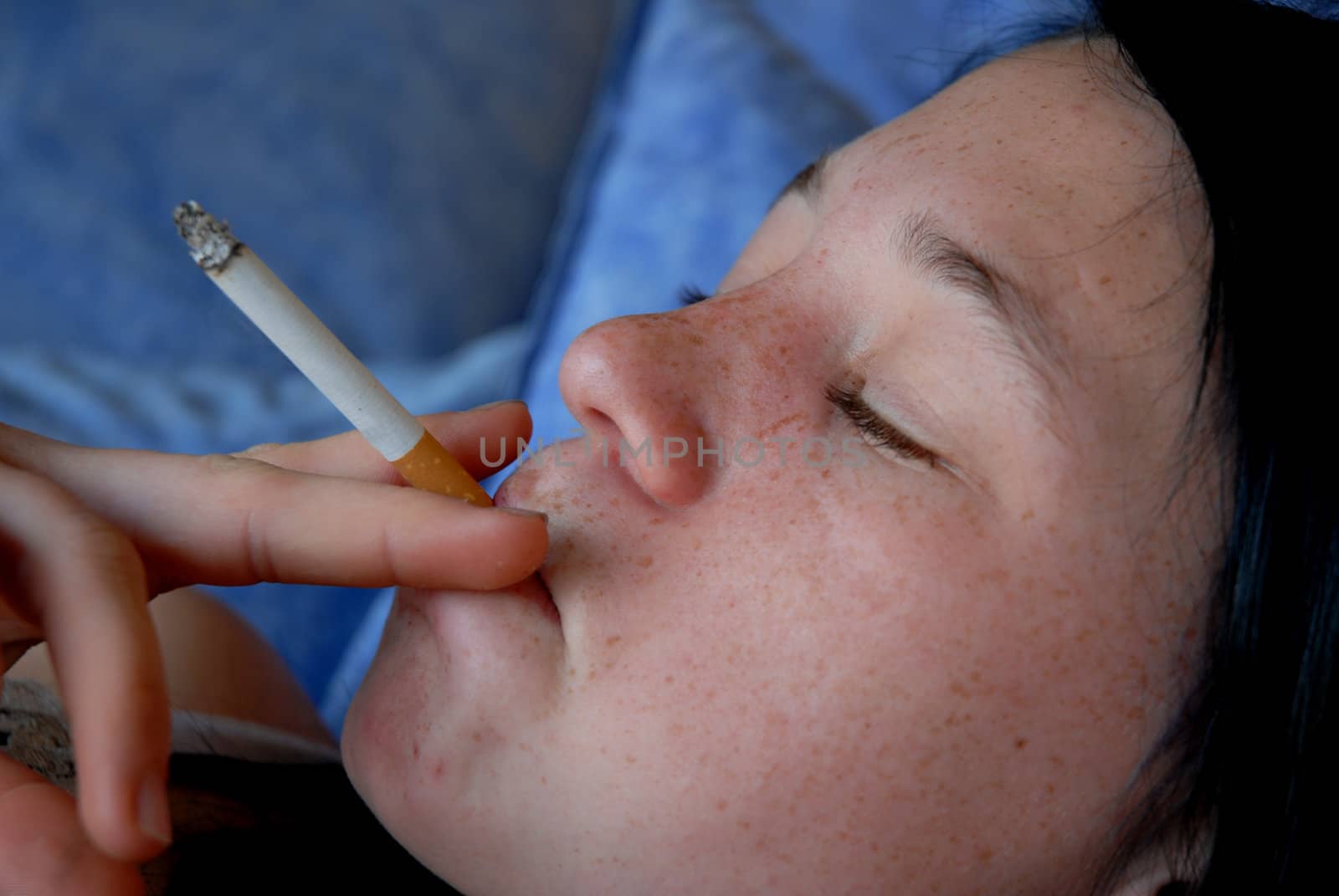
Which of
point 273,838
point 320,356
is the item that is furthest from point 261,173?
point 320,356

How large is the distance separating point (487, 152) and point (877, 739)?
4.10ft

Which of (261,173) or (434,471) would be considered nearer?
(434,471)

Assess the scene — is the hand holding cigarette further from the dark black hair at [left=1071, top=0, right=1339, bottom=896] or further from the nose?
the dark black hair at [left=1071, top=0, right=1339, bottom=896]

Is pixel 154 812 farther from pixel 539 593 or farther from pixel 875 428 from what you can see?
pixel 875 428

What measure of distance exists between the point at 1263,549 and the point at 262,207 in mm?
1279

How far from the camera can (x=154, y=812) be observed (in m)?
0.41

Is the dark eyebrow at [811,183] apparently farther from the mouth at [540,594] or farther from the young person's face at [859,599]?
the mouth at [540,594]

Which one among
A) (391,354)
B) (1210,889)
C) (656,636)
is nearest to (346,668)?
(391,354)

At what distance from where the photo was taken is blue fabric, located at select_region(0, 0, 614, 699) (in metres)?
1.29

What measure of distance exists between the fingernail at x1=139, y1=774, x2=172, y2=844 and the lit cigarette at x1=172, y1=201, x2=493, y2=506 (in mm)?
191

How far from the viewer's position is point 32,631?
56cm

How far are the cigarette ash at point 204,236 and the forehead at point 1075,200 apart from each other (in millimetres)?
369

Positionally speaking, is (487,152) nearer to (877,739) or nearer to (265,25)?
(265,25)

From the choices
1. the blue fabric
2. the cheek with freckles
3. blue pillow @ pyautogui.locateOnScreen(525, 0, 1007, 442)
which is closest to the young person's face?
the cheek with freckles
